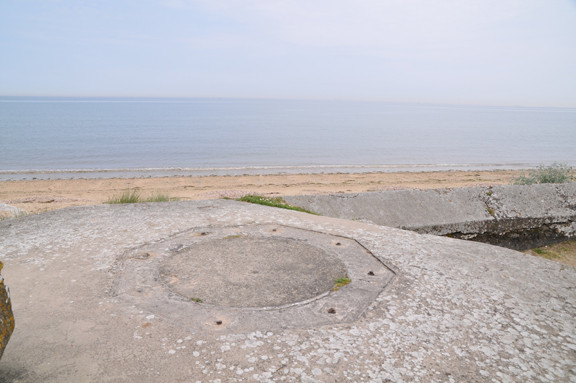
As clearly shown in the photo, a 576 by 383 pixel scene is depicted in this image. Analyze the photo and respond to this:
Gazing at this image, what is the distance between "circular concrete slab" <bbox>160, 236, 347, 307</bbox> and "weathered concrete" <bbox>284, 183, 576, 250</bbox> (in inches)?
101

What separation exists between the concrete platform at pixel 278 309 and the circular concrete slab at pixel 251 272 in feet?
0.08

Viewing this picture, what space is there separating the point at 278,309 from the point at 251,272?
87 cm

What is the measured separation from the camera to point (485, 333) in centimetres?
313

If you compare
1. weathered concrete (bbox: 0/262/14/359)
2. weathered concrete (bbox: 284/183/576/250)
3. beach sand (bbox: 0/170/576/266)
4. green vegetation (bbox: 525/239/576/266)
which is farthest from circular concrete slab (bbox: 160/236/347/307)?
beach sand (bbox: 0/170/576/266)

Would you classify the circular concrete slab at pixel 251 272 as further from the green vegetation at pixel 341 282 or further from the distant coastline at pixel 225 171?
the distant coastline at pixel 225 171

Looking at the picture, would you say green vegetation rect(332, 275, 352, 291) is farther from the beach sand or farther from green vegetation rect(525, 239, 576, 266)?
the beach sand

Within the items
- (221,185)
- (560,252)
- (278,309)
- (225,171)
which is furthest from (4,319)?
(225,171)

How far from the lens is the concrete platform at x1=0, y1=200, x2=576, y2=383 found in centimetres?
266

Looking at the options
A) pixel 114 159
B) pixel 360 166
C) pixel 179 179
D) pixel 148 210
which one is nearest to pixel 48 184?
pixel 179 179

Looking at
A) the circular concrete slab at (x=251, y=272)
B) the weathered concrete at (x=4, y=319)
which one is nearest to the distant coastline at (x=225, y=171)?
the circular concrete slab at (x=251, y=272)

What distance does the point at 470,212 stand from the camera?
724cm

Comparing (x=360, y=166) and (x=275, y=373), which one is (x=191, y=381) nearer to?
(x=275, y=373)

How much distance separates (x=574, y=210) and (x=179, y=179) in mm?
14957

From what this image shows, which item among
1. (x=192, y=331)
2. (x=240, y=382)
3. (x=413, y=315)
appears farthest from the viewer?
(x=413, y=315)
